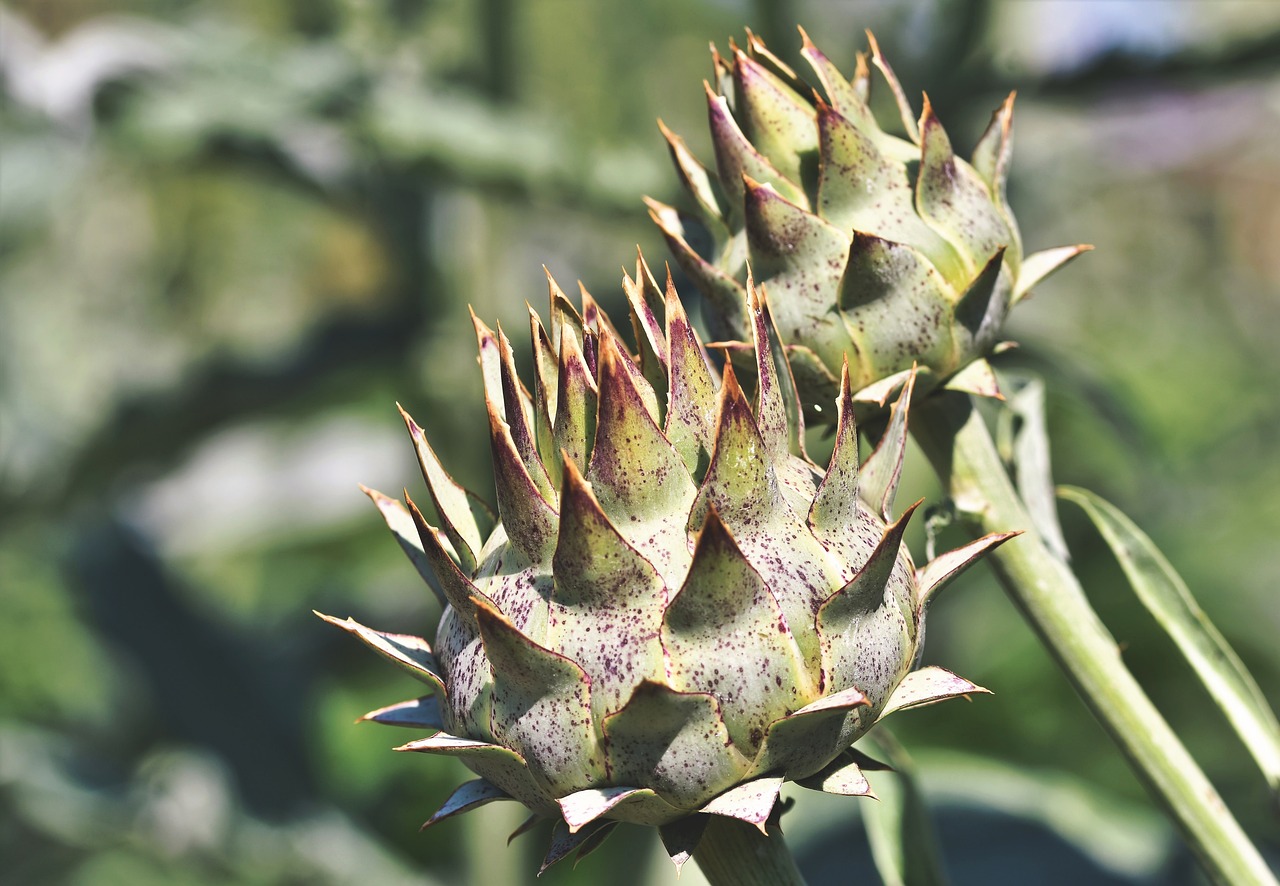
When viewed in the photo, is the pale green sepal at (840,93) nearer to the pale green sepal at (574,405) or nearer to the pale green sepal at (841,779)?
the pale green sepal at (574,405)

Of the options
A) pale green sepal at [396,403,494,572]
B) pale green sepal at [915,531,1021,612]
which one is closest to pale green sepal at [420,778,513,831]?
pale green sepal at [396,403,494,572]

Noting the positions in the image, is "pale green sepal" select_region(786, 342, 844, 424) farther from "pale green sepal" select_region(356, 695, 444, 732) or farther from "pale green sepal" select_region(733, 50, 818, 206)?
"pale green sepal" select_region(356, 695, 444, 732)

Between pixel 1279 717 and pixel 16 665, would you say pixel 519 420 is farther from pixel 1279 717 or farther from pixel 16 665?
pixel 16 665

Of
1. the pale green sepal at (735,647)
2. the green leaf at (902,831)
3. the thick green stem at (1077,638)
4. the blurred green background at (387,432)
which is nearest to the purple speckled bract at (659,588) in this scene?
the pale green sepal at (735,647)

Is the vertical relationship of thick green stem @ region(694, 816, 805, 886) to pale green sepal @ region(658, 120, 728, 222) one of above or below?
below

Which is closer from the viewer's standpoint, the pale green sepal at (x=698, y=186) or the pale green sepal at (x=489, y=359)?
the pale green sepal at (x=489, y=359)

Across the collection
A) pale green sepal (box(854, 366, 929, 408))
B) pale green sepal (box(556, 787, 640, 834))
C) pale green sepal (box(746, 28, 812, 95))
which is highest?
pale green sepal (box(746, 28, 812, 95))

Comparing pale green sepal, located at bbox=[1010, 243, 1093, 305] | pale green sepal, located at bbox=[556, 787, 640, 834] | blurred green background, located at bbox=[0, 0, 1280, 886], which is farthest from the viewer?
blurred green background, located at bbox=[0, 0, 1280, 886]
